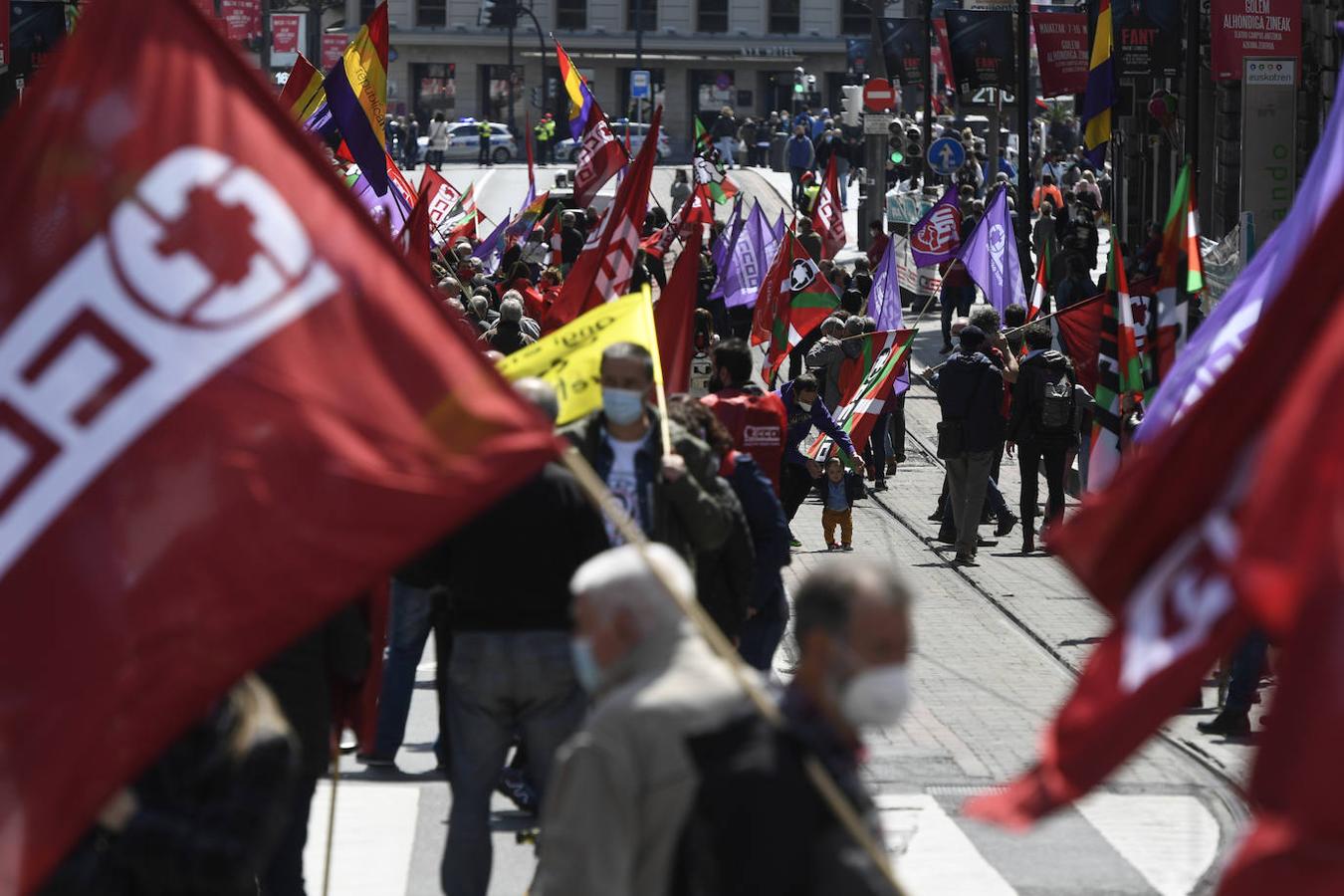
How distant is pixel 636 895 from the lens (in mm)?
4742

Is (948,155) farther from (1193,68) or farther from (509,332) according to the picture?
(509,332)

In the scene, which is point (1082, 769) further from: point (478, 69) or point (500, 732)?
point (478, 69)

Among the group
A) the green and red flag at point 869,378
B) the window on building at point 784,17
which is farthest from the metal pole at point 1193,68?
the window on building at point 784,17

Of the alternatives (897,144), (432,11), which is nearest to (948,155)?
(897,144)

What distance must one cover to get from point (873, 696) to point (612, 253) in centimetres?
758

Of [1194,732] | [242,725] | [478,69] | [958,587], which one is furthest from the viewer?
[478,69]

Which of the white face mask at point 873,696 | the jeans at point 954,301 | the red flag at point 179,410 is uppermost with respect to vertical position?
the red flag at point 179,410

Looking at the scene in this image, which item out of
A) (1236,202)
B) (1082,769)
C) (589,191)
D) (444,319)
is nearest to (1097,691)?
(1082,769)

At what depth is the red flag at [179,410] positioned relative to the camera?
189 inches

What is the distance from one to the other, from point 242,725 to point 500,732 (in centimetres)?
239

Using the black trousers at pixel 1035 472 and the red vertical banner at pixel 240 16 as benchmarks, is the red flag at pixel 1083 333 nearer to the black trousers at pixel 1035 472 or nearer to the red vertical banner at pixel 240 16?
the black trousers at pixel 1035 472

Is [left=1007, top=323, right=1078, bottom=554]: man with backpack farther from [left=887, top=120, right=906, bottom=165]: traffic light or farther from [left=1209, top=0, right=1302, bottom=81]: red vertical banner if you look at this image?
[left=887, top=120, right=906, bottom=165]: traffic light

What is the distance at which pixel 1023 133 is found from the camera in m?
30.4

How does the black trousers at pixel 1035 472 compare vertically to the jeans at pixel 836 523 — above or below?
above
